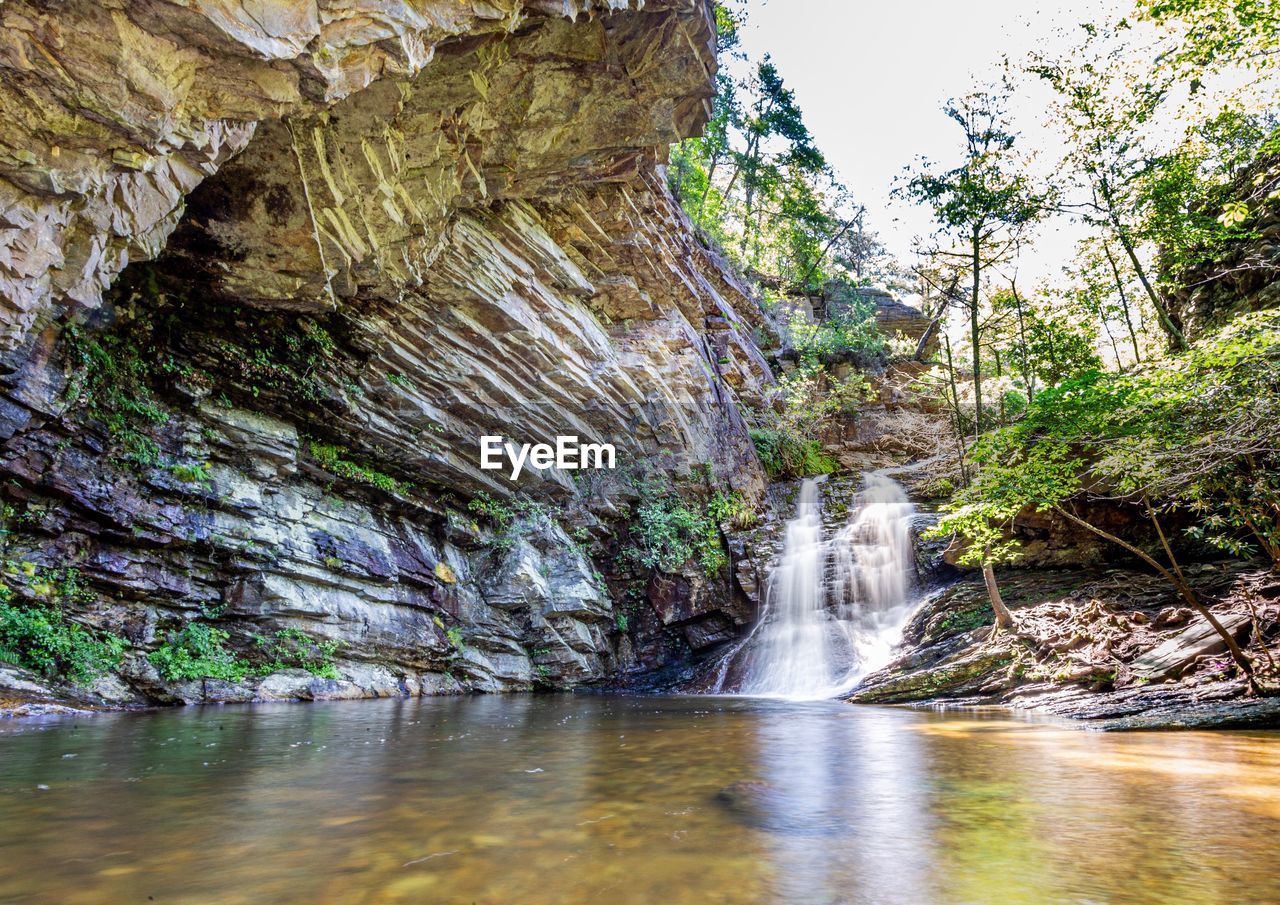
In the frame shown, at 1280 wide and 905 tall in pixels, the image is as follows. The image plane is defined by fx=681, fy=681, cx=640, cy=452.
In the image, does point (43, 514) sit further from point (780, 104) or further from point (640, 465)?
point (780, 104)

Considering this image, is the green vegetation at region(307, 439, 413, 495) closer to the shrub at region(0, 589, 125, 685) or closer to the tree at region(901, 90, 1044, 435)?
the shrub at region(0, 589, 125, 685)

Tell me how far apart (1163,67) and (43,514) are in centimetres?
1950

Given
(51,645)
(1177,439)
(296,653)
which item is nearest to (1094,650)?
(1177,439)

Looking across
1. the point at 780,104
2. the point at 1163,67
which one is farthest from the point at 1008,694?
the point at 780,104

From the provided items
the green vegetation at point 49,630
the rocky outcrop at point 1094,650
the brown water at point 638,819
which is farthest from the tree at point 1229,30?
the green vegetation at point 49,630

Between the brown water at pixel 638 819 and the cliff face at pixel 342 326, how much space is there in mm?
4585

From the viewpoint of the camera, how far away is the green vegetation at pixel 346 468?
491 inches

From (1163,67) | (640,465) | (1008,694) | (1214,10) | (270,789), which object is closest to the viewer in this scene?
(270,789)

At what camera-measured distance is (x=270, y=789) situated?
13.2 feet

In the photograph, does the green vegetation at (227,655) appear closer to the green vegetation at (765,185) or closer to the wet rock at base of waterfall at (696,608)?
the wet rock at base of waterfall at (696,608)

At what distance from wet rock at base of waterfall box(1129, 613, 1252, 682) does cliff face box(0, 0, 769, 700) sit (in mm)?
8830

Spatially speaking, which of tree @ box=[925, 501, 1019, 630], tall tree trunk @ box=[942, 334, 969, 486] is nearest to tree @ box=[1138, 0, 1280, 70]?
tree @ box=[925, 501, 1019, 630]

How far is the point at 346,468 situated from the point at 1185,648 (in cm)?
1327

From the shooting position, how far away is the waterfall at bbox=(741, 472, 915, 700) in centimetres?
1359
